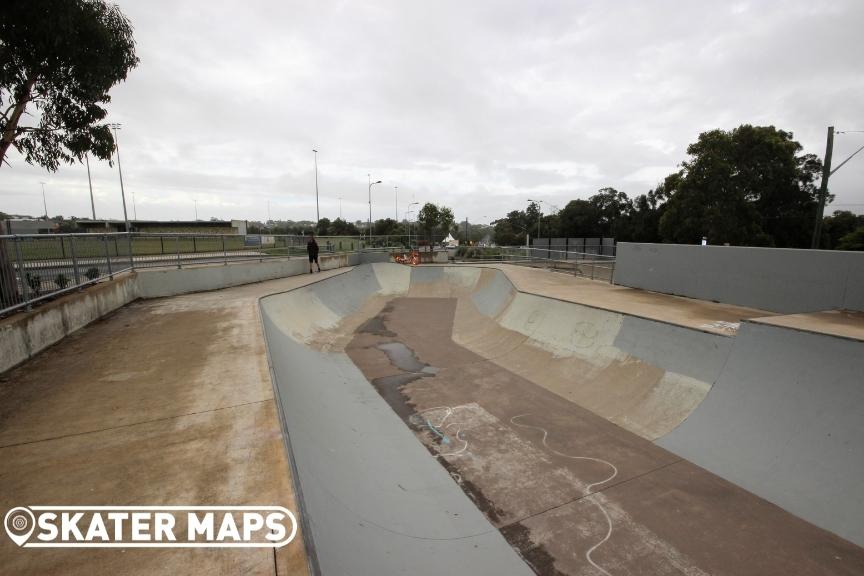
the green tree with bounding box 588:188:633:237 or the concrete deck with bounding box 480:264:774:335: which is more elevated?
the green tree with bounding box 588:188:633:237

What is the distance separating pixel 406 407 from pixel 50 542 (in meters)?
6.42

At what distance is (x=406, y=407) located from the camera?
8.62 metres

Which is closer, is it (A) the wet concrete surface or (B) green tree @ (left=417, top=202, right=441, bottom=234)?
(A) the wet concrete surface

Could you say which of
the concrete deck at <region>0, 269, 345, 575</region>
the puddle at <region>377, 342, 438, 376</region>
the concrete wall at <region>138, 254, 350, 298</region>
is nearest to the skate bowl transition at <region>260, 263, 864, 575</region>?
the puddle at <region>377, 342, 438, 376</region>

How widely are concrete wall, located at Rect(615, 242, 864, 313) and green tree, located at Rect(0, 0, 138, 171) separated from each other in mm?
16097

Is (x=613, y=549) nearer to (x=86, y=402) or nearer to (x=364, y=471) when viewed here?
(x=364, y=471)

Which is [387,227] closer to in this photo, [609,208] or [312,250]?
[609,208]

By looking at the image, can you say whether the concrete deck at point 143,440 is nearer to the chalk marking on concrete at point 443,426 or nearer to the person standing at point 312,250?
the chalk marking on concrete at point 443,426

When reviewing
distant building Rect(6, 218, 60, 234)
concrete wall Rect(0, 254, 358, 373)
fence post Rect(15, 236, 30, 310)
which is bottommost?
concrete wall Rect(0, 254, 358, 373)

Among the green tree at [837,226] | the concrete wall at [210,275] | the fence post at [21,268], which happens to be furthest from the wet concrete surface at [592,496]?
the green tree at [837,226]

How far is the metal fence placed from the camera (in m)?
6.16

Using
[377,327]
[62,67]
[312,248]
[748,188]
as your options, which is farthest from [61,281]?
[748,188]

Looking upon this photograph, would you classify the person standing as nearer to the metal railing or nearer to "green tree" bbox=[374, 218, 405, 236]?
the metal railing

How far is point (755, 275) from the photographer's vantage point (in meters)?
10.1
